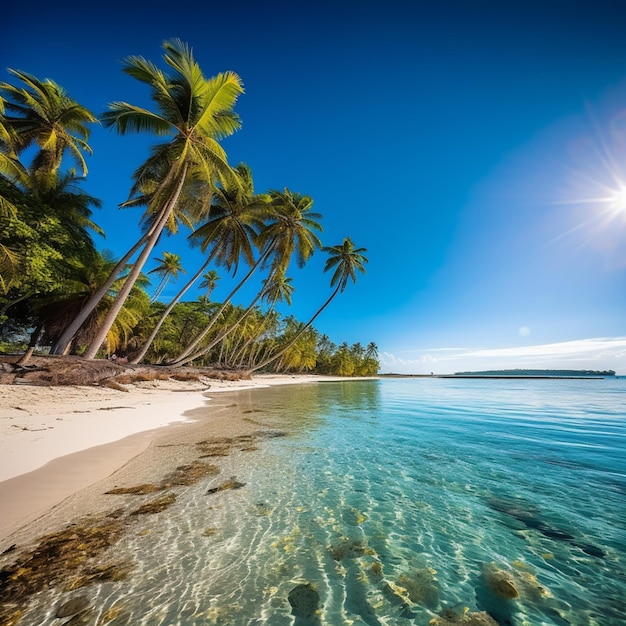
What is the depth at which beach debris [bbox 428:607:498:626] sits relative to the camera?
6.37 ft

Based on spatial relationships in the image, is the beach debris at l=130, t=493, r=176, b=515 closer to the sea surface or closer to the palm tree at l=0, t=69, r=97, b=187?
the sea surface

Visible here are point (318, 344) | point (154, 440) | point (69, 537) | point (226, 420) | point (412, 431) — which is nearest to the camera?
point (69, 537)

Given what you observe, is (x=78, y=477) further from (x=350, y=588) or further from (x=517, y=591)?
(x=517, y=591)

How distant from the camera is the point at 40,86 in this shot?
14.3 meters

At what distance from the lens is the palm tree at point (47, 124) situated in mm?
14438

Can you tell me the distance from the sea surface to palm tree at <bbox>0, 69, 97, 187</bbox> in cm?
1953

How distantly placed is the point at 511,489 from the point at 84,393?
13.5 m

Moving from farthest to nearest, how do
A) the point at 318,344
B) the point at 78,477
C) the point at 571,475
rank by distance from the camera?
the point at 318,344
the point at 571,475
the point at 78,477

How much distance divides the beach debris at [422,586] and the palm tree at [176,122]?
518 inches

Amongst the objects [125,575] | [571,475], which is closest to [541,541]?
[571,475]

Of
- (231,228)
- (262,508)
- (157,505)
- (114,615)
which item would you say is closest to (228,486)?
(262,508)

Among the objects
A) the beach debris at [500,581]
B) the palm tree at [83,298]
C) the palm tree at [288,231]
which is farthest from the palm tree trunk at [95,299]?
the beach debris at [500,581]

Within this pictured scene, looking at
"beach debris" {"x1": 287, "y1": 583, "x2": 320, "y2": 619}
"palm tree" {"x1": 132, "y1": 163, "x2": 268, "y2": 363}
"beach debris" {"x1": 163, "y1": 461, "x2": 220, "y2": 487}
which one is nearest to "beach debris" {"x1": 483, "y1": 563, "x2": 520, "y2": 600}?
"beach debris" {"x1": 287, "y1": 583, "x2": 320, "y2": 619}

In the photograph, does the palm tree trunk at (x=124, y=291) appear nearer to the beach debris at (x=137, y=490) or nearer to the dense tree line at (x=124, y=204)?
the dense tree line at (x=124, y=204)
